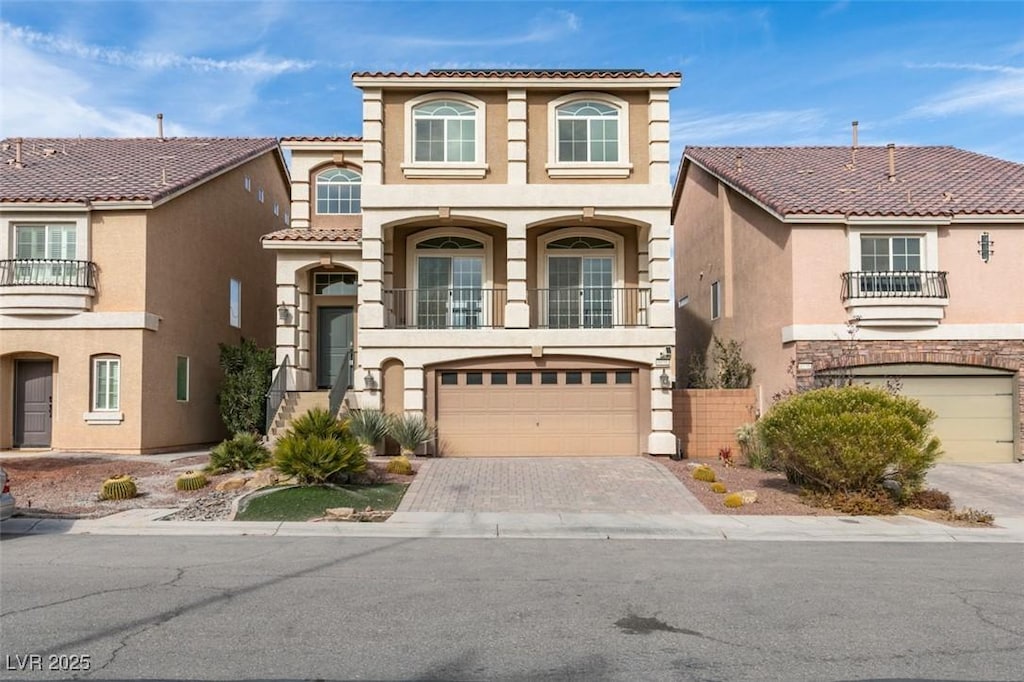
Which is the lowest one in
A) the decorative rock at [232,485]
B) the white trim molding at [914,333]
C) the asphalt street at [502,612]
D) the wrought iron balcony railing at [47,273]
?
the asphalt street at [502,612]

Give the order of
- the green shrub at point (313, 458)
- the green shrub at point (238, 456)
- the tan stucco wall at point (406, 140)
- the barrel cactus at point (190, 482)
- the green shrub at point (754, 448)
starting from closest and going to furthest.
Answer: the green shrub at point (313, 458) → the barrel cactus at point (190, 482) → the green shrub at point (238, 456) → the green shrub at point (754, 448) → the tan stucco wall at point (406, 140)

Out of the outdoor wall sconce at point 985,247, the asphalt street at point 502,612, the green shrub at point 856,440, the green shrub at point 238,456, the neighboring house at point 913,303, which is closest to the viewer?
the asphalt street at point 502,612

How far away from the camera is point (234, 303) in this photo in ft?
78.1

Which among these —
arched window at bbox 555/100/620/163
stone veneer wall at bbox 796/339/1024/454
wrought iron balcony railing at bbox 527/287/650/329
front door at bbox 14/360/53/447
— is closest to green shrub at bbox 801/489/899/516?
stone veneer wall at bbox 796/339/1024/454

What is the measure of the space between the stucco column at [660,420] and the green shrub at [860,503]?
199 inches

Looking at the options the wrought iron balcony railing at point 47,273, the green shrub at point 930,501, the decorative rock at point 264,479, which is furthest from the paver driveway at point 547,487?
the wrought iron balcony railing at point 47,273

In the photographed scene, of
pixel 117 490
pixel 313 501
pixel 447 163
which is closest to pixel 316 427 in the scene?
pixel 313 501

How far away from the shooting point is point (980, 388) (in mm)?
18484

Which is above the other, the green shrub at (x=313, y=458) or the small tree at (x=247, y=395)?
the small tree at (x=247, y=395)

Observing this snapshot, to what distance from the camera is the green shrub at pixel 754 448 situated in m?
17.0

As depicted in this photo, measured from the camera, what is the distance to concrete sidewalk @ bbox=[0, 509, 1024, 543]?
10.8 m

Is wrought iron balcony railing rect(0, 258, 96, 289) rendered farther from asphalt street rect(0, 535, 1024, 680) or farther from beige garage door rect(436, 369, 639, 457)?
asphalt street rect(0, 535, 1024, 680)

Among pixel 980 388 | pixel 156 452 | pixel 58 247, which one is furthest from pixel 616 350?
pixel 58 247

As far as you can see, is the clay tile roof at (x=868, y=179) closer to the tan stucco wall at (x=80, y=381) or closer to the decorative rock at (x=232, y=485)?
the decorative rock at (x=232, y=485)
